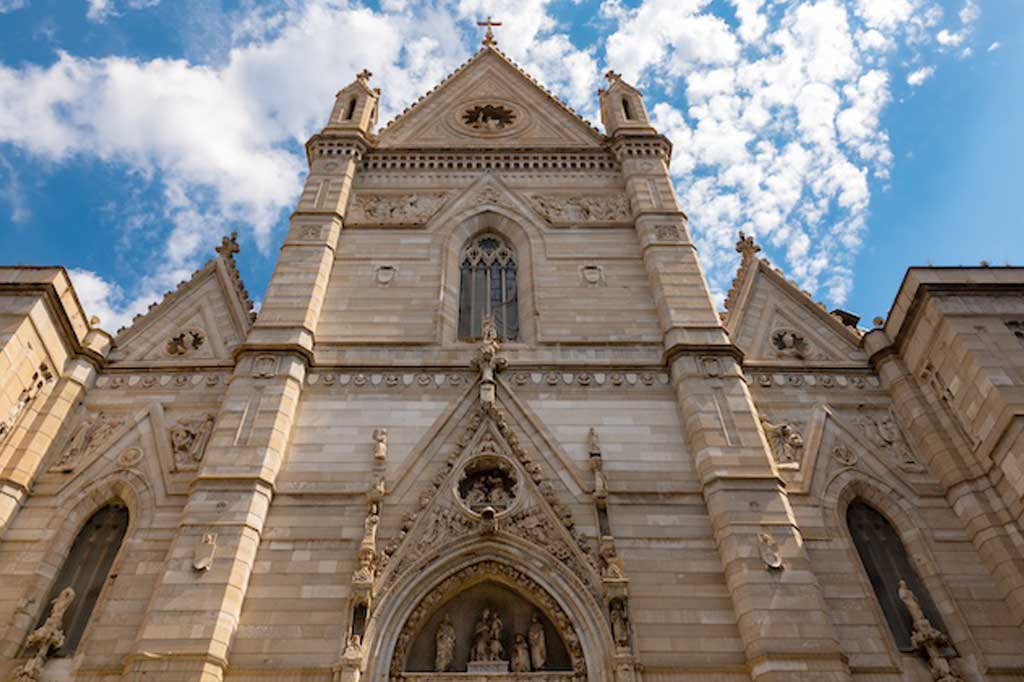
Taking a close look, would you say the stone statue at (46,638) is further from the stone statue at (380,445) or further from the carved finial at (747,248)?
the carved finial at (747,248)

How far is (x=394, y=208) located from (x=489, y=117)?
5.99m

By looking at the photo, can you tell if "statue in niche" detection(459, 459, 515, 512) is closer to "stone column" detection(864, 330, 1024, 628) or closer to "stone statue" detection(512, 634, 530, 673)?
"stone statue" detection(512, 634, 530, 673)

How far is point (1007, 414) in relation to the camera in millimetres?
10438

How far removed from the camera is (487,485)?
1185 cm

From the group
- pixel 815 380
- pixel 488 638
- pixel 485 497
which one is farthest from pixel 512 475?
pixel 815 380

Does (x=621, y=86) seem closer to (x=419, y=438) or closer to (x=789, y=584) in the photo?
(x=419, y=438)

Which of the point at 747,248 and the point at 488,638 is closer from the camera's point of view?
the point at 488,638

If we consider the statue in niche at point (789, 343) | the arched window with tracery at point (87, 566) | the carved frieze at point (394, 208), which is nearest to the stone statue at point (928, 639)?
the statue in niche at point (789, 343)

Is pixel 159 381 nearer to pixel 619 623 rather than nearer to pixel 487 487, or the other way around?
pixel 487 487

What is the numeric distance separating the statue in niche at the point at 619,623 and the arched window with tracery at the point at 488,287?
21.2 ft

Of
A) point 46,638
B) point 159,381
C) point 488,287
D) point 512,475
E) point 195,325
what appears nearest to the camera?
point 46,638

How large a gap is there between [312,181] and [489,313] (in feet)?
19.7

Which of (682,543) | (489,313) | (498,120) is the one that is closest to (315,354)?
(489,313)

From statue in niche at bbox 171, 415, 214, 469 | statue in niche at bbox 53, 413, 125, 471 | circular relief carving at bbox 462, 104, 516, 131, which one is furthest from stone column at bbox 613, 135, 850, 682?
statue in niche at bbox 53, 413, 125, 471
